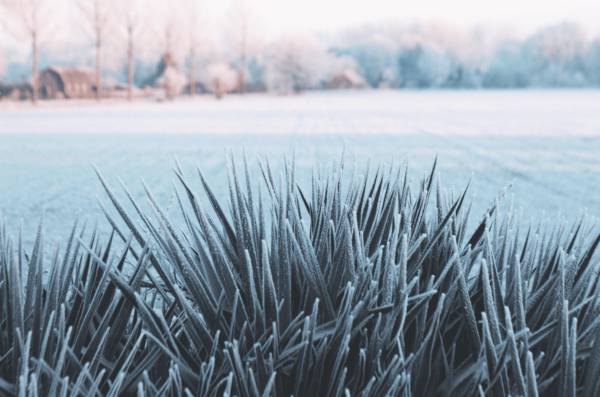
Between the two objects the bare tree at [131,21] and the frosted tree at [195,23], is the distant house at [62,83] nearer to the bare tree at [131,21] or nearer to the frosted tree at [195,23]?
the bare tree at [131,21]

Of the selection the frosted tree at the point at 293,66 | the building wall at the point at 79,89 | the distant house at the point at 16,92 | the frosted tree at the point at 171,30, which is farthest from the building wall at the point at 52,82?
the frosted tree at the point at 293,66

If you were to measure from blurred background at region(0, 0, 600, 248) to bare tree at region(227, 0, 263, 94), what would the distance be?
11 centimetres

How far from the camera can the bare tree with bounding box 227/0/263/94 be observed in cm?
4000

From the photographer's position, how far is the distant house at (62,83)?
25.4 m

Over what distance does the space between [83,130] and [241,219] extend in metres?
11.1

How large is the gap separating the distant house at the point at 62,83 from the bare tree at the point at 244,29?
49.1ft

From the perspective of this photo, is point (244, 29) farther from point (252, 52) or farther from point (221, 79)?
point (221, 79)

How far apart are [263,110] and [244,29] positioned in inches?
949

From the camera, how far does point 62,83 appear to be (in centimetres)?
2589

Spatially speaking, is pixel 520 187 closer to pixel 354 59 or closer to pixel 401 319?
pixel 401 319

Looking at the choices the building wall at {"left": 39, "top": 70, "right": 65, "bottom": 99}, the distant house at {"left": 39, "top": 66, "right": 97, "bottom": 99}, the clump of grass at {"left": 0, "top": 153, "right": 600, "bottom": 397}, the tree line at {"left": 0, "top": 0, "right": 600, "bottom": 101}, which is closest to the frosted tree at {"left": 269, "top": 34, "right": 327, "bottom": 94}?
the tree line at {"left": 0, "top": 0, "right": 600, "bottom": 101}

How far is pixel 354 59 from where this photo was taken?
56312mm

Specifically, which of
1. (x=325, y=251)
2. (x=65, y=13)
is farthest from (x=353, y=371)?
(x=65, y=13)

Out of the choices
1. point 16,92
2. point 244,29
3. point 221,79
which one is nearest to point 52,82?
point 16,92
